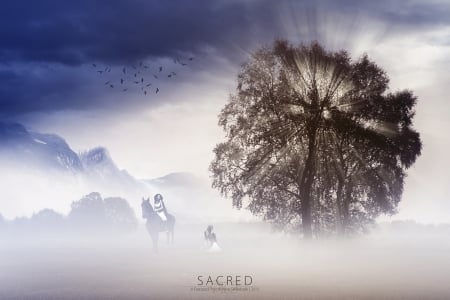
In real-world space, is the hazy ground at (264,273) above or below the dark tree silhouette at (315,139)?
below

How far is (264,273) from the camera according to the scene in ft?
94.8

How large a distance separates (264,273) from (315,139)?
12.7m

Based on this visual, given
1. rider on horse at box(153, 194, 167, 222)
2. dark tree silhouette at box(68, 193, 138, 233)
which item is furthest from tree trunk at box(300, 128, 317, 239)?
dark tree silhouette at box(68, 193, 138, 233)

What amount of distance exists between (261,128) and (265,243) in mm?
11694

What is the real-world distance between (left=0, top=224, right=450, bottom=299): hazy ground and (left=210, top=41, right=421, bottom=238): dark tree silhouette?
116 inches

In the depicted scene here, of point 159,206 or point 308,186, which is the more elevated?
point 308,186

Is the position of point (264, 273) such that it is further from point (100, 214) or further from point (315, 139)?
point (100, 214)

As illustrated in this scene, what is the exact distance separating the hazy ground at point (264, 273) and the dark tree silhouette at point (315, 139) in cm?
295

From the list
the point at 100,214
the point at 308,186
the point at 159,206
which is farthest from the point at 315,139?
the point at 100,214

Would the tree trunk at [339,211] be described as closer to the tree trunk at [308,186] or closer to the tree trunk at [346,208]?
the tree trunk at [346,208]

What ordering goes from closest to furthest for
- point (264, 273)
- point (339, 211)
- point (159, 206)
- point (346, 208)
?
point (264, 273)
point (159, 206)
point (339, 211)
point (346, 208)

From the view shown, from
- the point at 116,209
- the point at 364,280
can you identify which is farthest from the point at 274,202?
the point at 116,209

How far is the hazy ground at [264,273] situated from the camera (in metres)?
22.8

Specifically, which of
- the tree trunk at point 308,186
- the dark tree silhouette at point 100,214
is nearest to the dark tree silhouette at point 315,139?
the tree trunk at point 308,186
